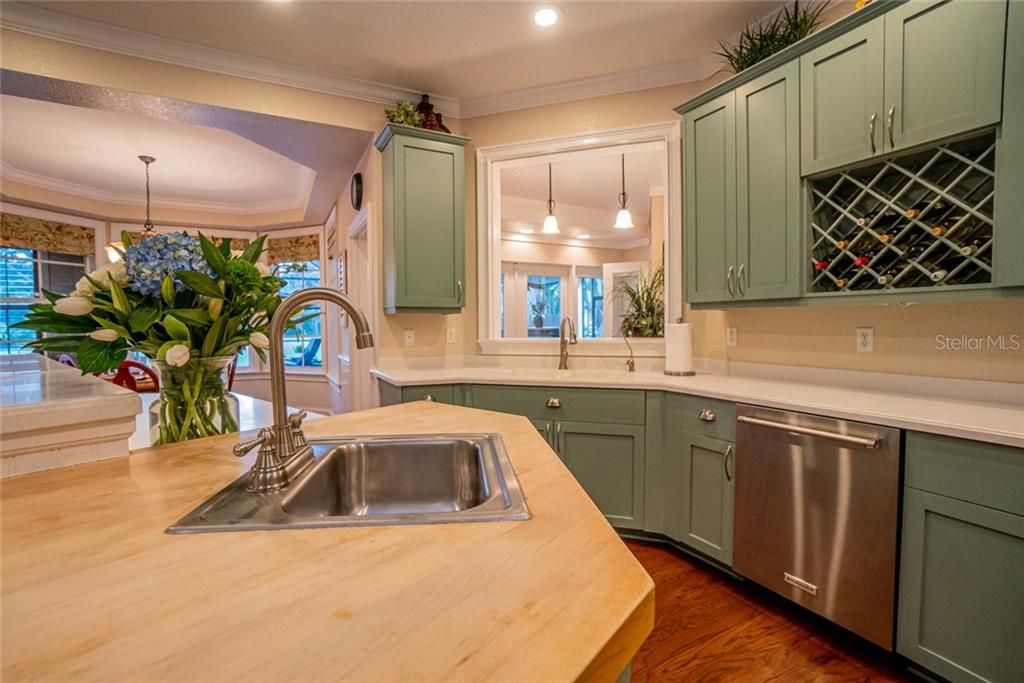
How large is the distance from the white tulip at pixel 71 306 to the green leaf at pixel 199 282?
17cm

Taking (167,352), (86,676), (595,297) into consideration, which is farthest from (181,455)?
(595,297)

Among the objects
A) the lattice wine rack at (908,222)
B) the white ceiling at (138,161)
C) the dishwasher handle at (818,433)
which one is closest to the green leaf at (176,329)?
the dishwasher handle at (818,433)

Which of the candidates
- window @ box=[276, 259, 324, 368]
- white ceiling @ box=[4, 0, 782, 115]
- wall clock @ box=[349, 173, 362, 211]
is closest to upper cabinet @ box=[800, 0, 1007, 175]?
white ceiling @ box=[4, 0, 782, 115]

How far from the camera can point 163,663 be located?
0.42 metres

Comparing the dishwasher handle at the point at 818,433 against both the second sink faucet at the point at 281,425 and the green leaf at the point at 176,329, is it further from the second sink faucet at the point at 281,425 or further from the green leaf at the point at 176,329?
the green leaf at the point at 176,329

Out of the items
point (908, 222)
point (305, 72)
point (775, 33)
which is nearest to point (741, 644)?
point (908, 222)

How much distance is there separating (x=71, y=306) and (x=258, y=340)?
323 mm

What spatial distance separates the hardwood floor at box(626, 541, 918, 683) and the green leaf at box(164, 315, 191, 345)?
1634 millimetres

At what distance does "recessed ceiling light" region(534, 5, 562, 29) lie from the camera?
218 cm

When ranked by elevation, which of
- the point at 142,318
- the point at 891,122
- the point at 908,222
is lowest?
the point at 142,318

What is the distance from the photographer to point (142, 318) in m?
0.94

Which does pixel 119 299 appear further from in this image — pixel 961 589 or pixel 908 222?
pixel 908 222

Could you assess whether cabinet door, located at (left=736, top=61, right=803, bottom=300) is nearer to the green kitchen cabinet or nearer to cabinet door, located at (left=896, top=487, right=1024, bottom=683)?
cabinet door, located at (left=896, top=487, right=1024, bottom=683)

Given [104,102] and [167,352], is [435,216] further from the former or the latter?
[167,352]
